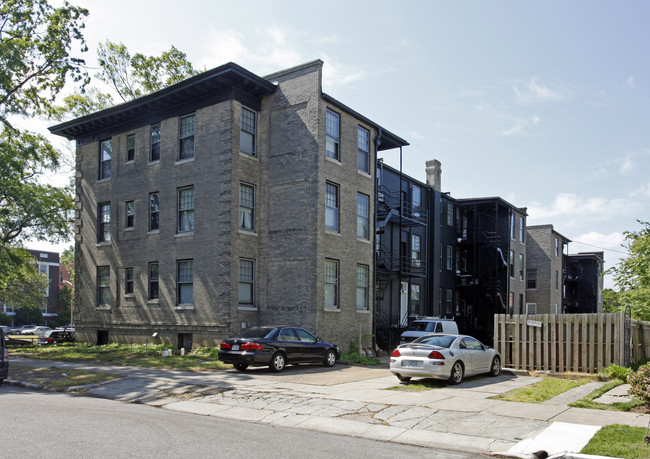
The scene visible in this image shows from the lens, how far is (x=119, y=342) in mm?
27656

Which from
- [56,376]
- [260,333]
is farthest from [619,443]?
[56,376]

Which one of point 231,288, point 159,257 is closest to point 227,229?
point 231,288

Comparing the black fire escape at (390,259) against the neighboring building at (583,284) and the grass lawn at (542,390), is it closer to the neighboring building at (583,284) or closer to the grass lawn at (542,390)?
the grass lawn at (542,390)

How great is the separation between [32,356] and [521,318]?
20.0 meters

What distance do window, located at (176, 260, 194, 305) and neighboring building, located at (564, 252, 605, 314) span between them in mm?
48646

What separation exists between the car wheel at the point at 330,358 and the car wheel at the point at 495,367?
5626 millimetres

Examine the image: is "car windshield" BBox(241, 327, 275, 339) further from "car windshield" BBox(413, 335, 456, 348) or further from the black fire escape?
the black fire escape

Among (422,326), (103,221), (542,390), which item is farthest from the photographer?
(103,221)

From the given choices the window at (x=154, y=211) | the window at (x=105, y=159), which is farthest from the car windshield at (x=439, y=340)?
the window at (x=105, y=159)

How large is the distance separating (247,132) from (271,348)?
10.5m

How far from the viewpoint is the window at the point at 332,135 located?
25.0 m

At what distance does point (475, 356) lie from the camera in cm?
1675

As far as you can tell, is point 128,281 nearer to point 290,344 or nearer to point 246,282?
point 246,282

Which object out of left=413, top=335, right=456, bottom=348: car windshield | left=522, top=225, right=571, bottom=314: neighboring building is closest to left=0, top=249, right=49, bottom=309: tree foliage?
left=413, top=335, right=456, bottom=348: car windshield
